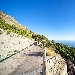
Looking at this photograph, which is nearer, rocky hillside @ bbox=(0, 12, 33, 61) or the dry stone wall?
the dry stone wall

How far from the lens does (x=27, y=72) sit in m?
11.6

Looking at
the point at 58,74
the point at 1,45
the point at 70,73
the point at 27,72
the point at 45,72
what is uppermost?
the point at 1,45

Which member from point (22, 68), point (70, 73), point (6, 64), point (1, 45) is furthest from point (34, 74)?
point (1, 45)

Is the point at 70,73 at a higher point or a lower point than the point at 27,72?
lower

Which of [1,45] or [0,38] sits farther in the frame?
[0,38]

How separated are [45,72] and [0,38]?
18759 millimetres

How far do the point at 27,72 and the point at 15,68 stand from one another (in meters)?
1.78

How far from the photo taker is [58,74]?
14.3m

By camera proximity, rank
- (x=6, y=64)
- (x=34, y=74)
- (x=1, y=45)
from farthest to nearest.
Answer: (x=1, y=45)
(x=6, y=64)
(x=34, y=74)

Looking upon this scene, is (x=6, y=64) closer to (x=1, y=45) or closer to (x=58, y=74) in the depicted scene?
(x=58, y=74)

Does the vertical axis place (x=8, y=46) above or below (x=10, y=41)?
below

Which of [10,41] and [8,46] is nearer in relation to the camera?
[8,46]

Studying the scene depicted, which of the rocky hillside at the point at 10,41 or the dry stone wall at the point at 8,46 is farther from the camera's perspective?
the rocky hillside at the point at 10,41

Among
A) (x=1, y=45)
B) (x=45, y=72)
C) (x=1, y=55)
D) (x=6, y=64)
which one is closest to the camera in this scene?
(x=45, y=72)
